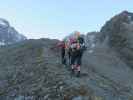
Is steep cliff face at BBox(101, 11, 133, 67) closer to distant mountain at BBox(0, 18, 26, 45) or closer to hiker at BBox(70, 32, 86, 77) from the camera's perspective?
hiker at BBox(70, 32, 86, 77)

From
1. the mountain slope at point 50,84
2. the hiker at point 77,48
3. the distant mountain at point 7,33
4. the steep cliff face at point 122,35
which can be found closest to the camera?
the mountain slope at point 50,84

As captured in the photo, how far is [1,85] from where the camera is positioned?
24172mm

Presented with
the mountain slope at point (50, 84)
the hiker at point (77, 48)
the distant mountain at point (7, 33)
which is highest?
the distant mountain at point (7, 33)

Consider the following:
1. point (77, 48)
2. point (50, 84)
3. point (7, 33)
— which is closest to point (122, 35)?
point (77, 48)

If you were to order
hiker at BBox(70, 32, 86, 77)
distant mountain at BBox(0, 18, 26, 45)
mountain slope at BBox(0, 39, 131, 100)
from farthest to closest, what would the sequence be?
distant mountain at BBox(0, 18, 26, 45), hiker at BBox(70, 32, 86, 77), mountain slope at BBox(0, 39, 131, 100)

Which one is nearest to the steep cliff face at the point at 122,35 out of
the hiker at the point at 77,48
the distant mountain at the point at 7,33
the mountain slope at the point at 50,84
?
the mountain slope at the point at 50,84

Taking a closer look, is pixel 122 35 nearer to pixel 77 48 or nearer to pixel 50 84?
pixel 77 48

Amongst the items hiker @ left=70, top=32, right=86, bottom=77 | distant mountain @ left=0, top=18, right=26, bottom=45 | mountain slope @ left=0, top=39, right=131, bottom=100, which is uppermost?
distant mountain @ left=0, top=18, right=26, bottom=45

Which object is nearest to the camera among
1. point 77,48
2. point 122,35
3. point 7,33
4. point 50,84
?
point 50,84

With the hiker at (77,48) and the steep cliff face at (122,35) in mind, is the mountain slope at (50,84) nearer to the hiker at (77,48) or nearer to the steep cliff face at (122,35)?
the hiker at (77,48)

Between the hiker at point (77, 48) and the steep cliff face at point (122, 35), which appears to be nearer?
the hiker at point (77, 48)

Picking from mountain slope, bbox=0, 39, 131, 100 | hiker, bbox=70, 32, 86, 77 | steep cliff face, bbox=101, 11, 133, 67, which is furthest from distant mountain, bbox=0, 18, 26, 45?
hiker, bbox=70, 32, 86, 77

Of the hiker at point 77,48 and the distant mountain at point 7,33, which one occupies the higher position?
the distant mountain at point 7,33

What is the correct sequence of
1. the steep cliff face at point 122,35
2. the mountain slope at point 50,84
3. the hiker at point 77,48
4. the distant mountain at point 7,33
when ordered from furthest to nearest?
the distant mountain at point 7,33 → the steep cliff face at point 122,35 → the hiker at point 77,48 → the mountain slope at point 50,84
